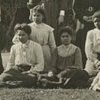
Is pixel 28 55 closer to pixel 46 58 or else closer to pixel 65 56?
pixel 46 58

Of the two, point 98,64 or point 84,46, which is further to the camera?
point 84,46

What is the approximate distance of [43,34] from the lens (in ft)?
42.9

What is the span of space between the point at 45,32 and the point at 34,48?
63 cm

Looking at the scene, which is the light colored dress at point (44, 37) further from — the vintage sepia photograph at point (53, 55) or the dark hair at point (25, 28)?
the dark hair at point (25, 28)

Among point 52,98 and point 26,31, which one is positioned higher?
point 26,31

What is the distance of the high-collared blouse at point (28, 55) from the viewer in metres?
12.5

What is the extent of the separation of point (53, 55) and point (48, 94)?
168 centimetres

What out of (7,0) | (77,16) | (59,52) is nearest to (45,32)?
(59,52)

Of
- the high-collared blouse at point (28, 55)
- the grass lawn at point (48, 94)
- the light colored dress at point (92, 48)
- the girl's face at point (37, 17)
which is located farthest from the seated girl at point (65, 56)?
the grass lawn at point (48, 94)

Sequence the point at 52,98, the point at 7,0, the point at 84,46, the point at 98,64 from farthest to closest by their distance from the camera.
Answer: the point at 7,0, the point at 84,46, the point at 98,64, the point at 52,98

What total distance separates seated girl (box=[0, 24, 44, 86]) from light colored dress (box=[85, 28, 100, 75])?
915 millimetres

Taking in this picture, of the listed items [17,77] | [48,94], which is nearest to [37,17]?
[17,77]

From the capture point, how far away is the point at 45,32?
1309 cm

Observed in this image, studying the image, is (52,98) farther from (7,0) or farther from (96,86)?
(7,0)
